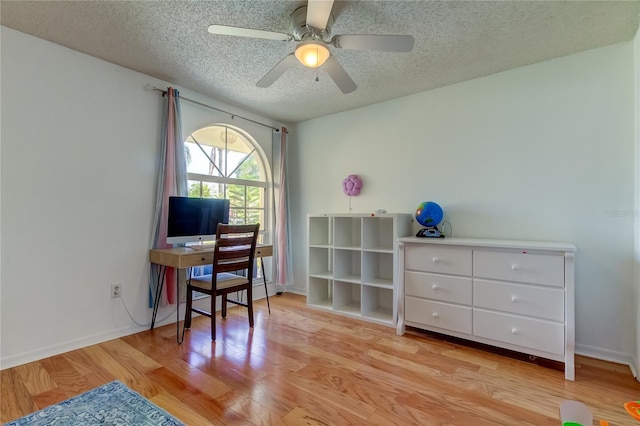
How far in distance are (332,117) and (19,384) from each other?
11.9ft

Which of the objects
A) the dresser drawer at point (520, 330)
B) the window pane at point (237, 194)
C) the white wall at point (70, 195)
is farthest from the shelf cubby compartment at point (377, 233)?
the white wall at point (70, 195)

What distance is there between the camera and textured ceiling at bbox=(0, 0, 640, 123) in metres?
1.87

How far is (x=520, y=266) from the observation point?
2217 millimetres

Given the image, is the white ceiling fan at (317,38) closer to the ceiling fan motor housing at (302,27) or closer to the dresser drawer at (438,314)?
the ceiling fan motor housing at (302,27)

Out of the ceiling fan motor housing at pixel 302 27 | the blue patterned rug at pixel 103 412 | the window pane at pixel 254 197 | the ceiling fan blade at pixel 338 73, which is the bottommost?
the blue patterned rug at pixel 103 412

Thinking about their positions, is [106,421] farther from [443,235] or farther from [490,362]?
[443,235]

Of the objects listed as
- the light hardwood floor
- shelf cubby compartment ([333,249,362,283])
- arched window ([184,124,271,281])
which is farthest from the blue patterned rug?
shelf cubby compartment ([333,249,362,283])

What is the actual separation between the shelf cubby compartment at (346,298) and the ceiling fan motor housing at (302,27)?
2368mm

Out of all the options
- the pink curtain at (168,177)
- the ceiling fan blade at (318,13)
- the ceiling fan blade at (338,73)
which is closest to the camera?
the ceiling fan blade at (318,13)

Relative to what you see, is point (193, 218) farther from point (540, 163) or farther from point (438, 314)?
point (540, 163)

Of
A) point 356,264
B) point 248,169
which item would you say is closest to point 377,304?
point 356,264

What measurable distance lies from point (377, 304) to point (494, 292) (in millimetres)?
1316

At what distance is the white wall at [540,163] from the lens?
7.34 feet

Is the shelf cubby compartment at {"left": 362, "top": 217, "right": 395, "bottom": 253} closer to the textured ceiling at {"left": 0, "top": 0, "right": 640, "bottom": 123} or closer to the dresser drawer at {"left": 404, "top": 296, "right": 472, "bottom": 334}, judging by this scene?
the dresser drawer at {"left": 404, "top": 296, "right": 472, "bottom": 334}
